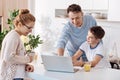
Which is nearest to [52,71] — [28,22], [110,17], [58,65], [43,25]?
[58,65]

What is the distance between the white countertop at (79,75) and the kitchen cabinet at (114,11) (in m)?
1.28

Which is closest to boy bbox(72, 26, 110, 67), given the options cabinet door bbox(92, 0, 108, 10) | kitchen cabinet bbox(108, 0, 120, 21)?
kitchen cabinet bbox(108, 0, 120, 21)

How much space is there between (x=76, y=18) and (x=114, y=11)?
83 centimetres

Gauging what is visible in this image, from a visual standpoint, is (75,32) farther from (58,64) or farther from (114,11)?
(58,64)

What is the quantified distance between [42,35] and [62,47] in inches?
63.9

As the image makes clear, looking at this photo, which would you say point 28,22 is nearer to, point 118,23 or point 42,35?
point 118,23

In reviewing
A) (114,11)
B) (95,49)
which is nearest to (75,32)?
(95,49)

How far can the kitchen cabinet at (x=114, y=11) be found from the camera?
3414 millimetres

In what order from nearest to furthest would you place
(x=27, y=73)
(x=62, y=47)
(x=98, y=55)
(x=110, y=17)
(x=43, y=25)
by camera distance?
(x=27, y=73), (x=98, y=55), (x=62, y=47), (x=110, y=17), (x=43, y=25)

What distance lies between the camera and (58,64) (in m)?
2.20

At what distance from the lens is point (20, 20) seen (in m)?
Answer: 2.15

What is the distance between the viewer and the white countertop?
6.71 ft

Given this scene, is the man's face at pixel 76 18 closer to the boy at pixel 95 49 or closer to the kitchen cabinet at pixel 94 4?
the boy at pixel 95 49

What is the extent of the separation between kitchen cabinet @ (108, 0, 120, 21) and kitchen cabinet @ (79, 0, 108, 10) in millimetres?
105
